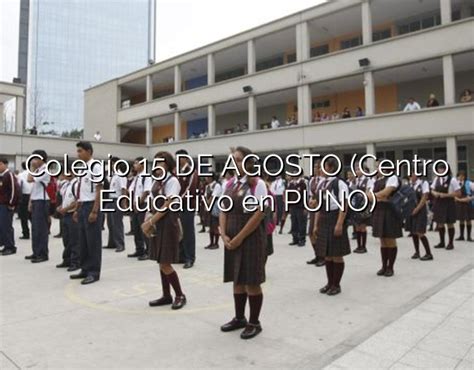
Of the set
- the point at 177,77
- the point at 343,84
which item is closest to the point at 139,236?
the point at 343,84

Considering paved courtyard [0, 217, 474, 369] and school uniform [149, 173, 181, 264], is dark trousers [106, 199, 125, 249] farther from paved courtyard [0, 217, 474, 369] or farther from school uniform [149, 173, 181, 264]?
school uniform [149, 173, 181, 264]

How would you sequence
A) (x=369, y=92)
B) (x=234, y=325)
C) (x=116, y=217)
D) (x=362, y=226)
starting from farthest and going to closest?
(x=369, y=92) < (x=116, y=217) < (x=362, y=226) < (x=234, y=325)

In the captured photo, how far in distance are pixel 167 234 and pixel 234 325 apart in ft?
4.34

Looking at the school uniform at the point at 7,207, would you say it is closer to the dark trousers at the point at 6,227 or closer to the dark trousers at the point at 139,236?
the dark trousers at the point at 6,227

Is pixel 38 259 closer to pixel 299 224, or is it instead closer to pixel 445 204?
pixel 299 224

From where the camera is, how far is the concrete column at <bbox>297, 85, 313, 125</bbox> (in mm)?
23109

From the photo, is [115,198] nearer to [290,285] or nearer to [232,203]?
[290,285]

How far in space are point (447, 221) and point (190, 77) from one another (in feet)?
89.6

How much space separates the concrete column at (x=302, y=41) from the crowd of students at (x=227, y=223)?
14.0 m

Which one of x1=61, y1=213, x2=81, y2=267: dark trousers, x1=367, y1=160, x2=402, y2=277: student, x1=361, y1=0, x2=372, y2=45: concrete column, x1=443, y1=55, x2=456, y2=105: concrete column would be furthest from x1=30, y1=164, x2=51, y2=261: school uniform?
x1=361, y1=0, x2=372, y2=45: concrete column

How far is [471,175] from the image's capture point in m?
19.6

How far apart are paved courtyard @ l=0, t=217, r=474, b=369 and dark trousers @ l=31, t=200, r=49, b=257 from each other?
77cm

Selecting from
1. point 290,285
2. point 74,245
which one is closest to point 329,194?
point 290,285

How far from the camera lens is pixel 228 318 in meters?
4.56
